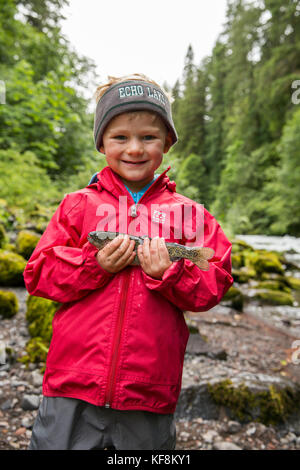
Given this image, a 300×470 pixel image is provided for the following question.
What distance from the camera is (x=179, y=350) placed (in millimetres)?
1626

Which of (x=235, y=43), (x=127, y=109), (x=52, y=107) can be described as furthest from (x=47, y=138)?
(x=235, y=43)

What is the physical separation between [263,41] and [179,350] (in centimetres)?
4181

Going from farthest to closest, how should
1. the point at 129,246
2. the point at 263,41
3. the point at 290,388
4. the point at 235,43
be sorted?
1. the point at 235,43
2. the point at 263,41
3. the point at 290,388
4. the point at 129,246

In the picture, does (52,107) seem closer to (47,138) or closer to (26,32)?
(47,138)

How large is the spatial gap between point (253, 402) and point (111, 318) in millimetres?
2616

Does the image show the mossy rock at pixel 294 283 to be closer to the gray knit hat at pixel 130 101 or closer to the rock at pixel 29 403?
the rock at pixel 29 403

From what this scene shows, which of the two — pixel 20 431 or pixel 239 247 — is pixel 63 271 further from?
pixel 239 247

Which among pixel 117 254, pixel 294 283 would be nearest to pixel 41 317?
pixel 117 254

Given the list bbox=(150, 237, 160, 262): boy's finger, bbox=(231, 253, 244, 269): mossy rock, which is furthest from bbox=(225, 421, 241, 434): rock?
bbox=(231, 253, 244, 269): mossy rock

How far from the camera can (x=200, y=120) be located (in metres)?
47.0

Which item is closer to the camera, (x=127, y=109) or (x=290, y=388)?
(x=127, y=109)

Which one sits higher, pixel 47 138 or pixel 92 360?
pixel 47 138

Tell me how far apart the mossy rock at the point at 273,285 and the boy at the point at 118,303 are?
8.35 metres
